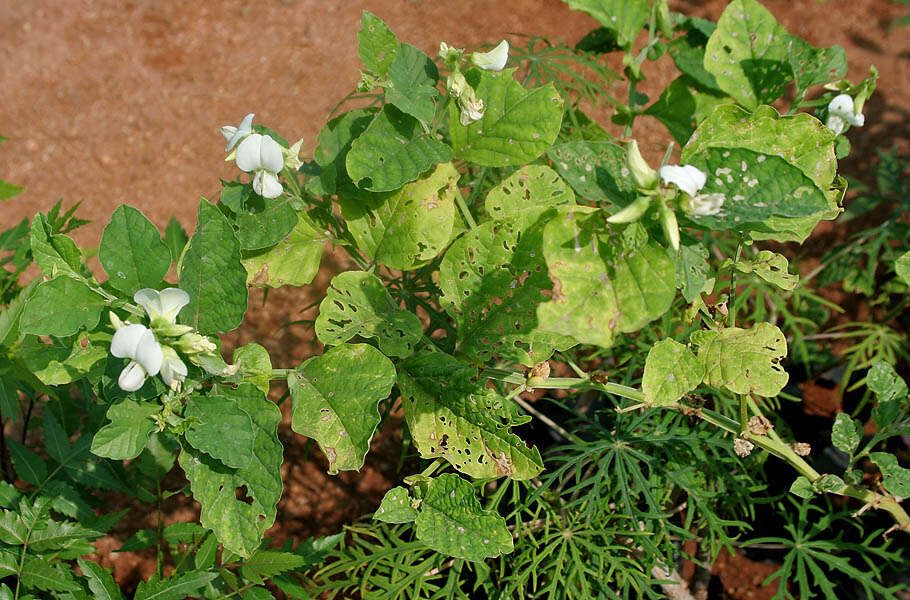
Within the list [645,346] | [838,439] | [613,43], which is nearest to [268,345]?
[645,346]

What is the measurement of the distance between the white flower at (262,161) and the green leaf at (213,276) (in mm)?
115

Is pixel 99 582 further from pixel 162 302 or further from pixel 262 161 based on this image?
pixel 262 161

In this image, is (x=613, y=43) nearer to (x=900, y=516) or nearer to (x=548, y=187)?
(x=548, y=187)

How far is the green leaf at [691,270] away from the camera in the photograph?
1.00m

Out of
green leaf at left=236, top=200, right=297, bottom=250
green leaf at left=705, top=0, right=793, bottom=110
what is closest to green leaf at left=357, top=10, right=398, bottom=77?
green leaf at left=236, top=200, right=297, bottom=250

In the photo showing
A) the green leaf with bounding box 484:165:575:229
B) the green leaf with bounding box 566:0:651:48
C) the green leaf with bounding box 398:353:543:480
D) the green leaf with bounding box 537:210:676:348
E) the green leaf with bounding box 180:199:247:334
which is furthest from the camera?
the green leaf with bounding box 566:0:651:48

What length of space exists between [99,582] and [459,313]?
0.91 metres

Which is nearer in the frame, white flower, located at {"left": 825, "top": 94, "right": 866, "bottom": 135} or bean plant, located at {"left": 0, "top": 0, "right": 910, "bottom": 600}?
bean plant, located at {"left": 0, "top": 0, "right": 910, "bottom": 600}

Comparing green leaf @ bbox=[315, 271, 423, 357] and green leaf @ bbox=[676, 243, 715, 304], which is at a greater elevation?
green leaf @ bbox=[676, 243, 715, 304]

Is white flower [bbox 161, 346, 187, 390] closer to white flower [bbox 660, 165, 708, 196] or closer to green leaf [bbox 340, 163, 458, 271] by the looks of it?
green leaf [bbox 340, 163, 458, 271]

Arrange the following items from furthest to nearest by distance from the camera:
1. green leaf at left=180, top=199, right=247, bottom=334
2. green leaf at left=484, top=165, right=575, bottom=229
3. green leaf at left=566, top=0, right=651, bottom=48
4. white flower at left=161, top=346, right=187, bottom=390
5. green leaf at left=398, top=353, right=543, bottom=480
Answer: green leaf at left=566, top=0, right=651, bottom=48 → green leaf at left=484, top=165, right=575, bottom=229 → green leaf at left=398, top=353, right=543, bottom=480 → green leaf at left=180, top=199, right=247, bottom=334 → white flower at left=161, top=346, right=187, bottom=390

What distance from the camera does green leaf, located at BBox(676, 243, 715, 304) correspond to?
997mm

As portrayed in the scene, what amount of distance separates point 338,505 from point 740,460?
1405mm

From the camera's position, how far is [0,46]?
393cm
